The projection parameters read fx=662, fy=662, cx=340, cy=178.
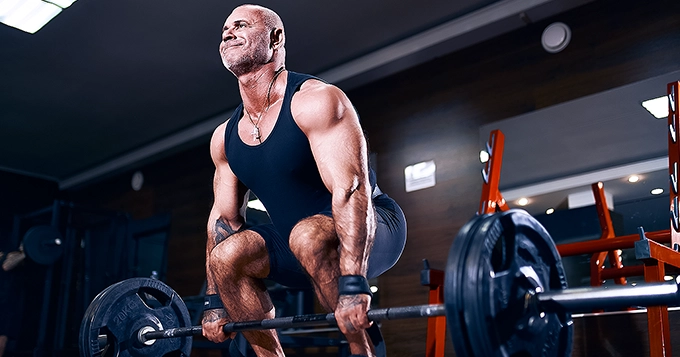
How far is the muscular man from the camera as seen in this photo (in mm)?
1684

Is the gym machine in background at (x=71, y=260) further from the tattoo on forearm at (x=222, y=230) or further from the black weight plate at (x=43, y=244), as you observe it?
the tattoo on forearm at (x=222, y=230)

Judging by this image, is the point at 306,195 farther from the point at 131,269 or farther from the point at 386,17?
the point at 131,269

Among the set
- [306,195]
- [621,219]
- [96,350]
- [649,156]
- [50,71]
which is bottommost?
[96,350]

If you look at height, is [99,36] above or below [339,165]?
above

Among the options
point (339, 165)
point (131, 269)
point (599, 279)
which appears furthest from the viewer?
point (131, 269)

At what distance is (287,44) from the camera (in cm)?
429

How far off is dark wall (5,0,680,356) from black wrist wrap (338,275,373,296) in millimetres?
2080

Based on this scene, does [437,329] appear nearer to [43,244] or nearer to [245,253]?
[245,253]

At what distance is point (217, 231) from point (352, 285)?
24.2 inches

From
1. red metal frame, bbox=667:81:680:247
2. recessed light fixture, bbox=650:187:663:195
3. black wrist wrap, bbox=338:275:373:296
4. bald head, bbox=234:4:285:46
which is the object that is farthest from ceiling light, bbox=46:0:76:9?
recessed light fixture, bbox=650:187:663:195

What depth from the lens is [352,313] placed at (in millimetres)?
1588

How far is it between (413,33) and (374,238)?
2.64m

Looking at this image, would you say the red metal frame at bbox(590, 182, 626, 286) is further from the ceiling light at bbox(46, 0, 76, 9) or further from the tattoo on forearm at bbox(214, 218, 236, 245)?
the ceiling light at bbox(46, 0, 76, 9)

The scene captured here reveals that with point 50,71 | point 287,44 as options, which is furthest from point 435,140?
point 50,71
